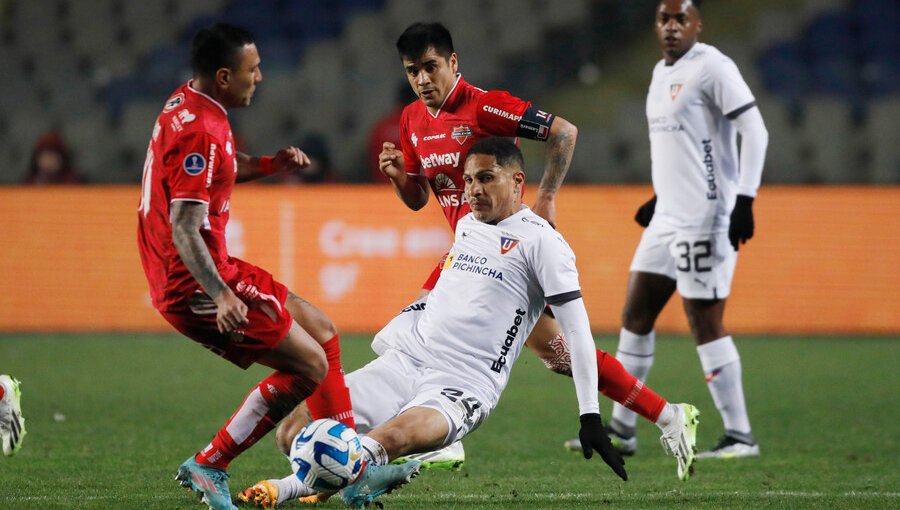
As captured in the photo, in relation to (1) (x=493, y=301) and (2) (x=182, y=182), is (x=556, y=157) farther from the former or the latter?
(2) (x=182, y=182)

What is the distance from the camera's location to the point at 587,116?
1525cm

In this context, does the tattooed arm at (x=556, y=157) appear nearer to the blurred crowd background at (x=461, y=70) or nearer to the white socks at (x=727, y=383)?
the white socks at (x=727, y=383)

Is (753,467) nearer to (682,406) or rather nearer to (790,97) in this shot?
(682,406)

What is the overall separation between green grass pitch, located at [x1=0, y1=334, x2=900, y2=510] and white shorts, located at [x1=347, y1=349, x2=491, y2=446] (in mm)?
351

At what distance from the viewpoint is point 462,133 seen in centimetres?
572

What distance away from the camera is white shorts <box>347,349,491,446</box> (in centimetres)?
489

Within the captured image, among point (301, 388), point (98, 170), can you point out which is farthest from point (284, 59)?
point (301, 388)

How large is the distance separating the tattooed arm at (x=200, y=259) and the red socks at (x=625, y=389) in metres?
1.66

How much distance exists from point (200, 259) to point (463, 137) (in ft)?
5.38

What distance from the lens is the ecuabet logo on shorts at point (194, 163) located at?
177 inches

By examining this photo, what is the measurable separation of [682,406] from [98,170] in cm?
1103

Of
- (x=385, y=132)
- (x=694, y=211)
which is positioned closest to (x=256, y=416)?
(x=694, y=211)

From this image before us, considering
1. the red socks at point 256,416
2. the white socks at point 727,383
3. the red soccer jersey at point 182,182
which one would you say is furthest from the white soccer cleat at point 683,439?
the red soccer jersey at point 182,182

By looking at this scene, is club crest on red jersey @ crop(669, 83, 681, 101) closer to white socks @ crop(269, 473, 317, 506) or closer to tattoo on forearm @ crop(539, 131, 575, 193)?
tattoo on forearm @ crop(539, 131, 575, 193)
